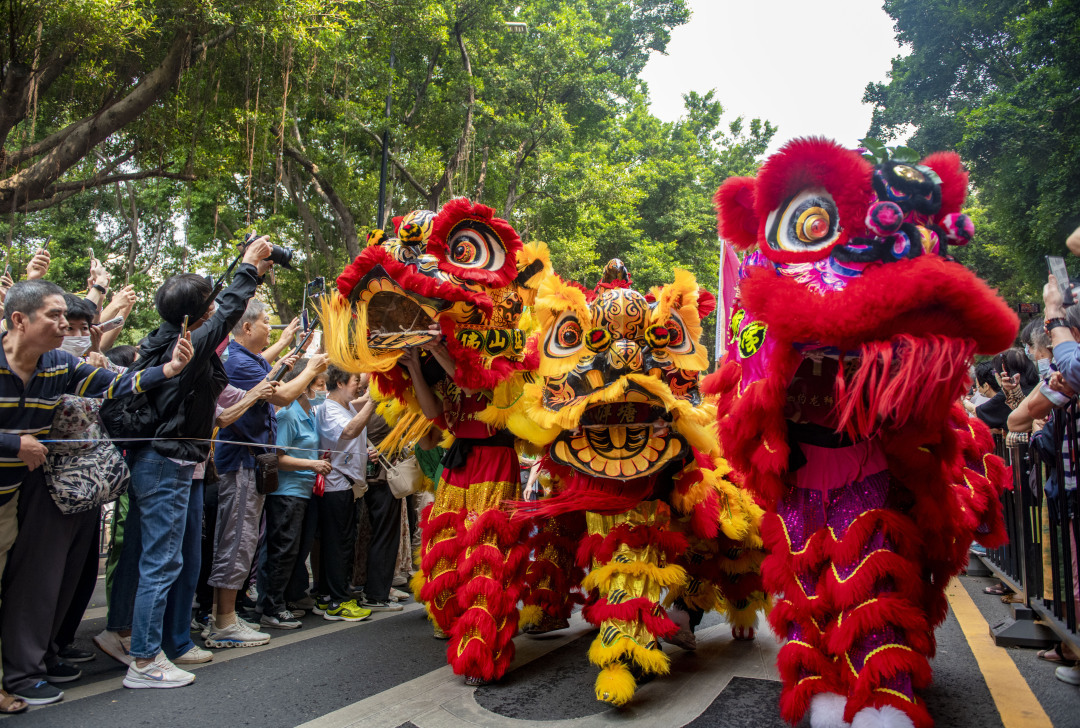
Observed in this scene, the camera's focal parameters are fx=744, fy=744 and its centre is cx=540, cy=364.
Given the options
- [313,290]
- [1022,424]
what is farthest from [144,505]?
[1022,424]

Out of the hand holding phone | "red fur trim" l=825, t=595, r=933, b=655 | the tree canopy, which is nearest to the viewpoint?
"red fur trim" l=825, t=595, r=933, b=655

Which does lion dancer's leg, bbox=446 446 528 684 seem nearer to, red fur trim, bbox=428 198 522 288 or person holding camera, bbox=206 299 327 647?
red fur trim, bbox=428 198 522 288

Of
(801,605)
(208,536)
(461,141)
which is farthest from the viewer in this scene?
(461,141)

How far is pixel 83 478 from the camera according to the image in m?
3.40

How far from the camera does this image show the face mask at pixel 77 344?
4336 millimetres

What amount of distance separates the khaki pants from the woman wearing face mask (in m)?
1.67

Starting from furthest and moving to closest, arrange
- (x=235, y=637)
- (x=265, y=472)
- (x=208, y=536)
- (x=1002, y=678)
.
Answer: (x=208, y=536) → (x=265, y=472) → (x=235, y=637) → (x=1002, y=678)

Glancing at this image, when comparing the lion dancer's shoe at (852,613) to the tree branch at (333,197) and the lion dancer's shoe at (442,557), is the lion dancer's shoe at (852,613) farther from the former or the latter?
the tree branch at (333,197)

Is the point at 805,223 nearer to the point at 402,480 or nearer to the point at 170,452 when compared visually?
the point at 170,452

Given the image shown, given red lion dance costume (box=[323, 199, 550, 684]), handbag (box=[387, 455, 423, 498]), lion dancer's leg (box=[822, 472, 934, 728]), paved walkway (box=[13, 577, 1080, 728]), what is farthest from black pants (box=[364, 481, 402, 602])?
lion dancer's leg (box=[822, 472, 934, 728])

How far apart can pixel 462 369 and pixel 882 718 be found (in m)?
2.42

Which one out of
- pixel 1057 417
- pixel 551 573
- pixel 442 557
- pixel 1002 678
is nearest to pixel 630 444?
pixel 551 573

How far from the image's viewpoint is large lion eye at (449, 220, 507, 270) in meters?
4.01

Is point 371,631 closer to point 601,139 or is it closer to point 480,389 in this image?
point 480,389
